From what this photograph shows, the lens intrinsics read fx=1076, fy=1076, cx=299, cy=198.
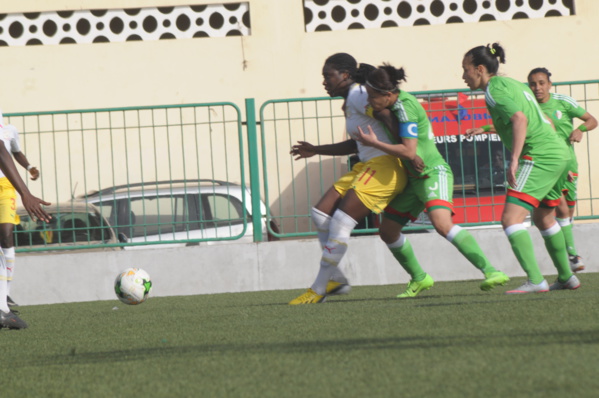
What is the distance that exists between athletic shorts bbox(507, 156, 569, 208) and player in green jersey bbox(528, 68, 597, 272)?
2239 millimetres

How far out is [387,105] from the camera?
7.54 metres

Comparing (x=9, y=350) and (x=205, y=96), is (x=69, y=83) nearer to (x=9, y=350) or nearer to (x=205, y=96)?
(x=205, y=96)

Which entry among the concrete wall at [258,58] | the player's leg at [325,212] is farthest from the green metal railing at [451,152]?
the concrete wall at [258,58]

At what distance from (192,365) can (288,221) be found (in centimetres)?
678

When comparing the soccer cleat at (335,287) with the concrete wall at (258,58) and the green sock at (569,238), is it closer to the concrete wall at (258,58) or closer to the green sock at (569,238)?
the green sock at (569,238)

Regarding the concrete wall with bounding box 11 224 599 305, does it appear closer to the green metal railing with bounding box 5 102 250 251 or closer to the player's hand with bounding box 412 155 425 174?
the green metal railing with bounding box 5 102 250 251

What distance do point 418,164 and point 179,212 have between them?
4.38 metres

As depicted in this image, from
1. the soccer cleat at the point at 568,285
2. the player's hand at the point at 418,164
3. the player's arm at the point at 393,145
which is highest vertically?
the player's arm at the point at 393,145

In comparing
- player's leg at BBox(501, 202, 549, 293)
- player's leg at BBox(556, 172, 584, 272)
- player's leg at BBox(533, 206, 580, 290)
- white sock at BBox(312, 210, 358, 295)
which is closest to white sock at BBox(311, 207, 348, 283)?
white sock at BBox(312, 210, 358, 295)

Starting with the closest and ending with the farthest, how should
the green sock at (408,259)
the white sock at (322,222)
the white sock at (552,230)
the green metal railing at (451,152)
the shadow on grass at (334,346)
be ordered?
the shadow on grass at (334,346), the white sock at (322,222), the white sock at (552,230), the green sock at (408,259), the green metal railing at (451,152)

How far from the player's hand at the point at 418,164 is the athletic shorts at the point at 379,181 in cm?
20

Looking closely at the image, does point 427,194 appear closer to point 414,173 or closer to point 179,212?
point 414,173

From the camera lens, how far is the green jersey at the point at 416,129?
24.8ft

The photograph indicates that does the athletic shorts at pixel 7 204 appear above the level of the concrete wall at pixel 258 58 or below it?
below
